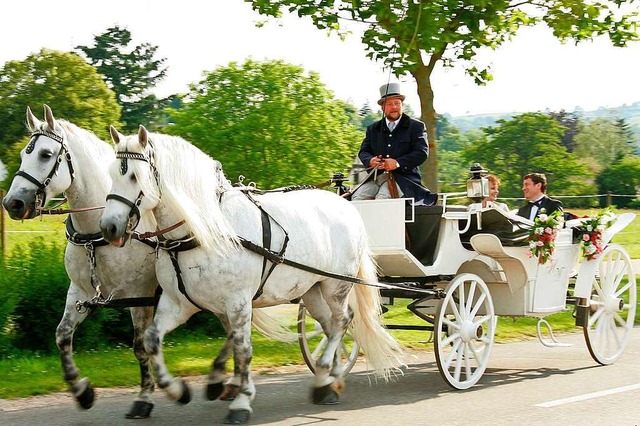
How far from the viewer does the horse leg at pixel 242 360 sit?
5984 millimetres

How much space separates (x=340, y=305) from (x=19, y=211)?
8.30 ft

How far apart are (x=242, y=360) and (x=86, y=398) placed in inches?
45.0

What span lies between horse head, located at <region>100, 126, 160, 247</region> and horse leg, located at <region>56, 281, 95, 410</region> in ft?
3.29

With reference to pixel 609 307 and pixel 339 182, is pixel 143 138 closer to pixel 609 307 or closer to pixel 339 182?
pixel 339 182

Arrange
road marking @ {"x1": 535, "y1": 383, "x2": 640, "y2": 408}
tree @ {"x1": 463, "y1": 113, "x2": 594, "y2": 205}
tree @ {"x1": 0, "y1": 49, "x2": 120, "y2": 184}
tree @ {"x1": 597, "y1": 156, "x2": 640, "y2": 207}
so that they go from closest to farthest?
road marking @ {"x1": 535, "y1": 383, "x2": 640, "y2": 408}, tree @ {"x1": 0, "y1": 49, "x2": 120, "y2": 184}, tree @ {"x1": 597, "y1": 156, "x2": 640, "y2": 207}, tree @ {"x1": 463, "y1": 113, "x2": 594, "y2": 205}

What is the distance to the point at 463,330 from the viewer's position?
7.60 m

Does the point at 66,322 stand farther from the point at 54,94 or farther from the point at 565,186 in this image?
the point at 565,186

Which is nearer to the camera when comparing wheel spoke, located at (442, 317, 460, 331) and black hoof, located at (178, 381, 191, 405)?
black hoof, located at (178, 381, 191, 405)

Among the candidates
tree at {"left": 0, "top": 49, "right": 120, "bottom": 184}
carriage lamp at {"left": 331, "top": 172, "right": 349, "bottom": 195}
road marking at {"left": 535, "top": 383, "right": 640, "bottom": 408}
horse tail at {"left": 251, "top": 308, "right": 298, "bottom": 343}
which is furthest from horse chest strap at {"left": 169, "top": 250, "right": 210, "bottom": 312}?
tree at {"left": 0, "top": 49, "right": 120, "bottom": 184}

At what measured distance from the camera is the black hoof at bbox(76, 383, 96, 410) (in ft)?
20.5

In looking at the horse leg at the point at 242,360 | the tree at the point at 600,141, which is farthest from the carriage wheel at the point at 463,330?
the tree at the point at 600,141

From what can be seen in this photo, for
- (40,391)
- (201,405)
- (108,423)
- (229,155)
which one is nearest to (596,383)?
Result: (201,405)

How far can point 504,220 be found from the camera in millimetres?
8156

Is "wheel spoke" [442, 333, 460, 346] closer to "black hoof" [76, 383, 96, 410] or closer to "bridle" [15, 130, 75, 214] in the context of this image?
"black hoof" [76, 383, 96, 410]
